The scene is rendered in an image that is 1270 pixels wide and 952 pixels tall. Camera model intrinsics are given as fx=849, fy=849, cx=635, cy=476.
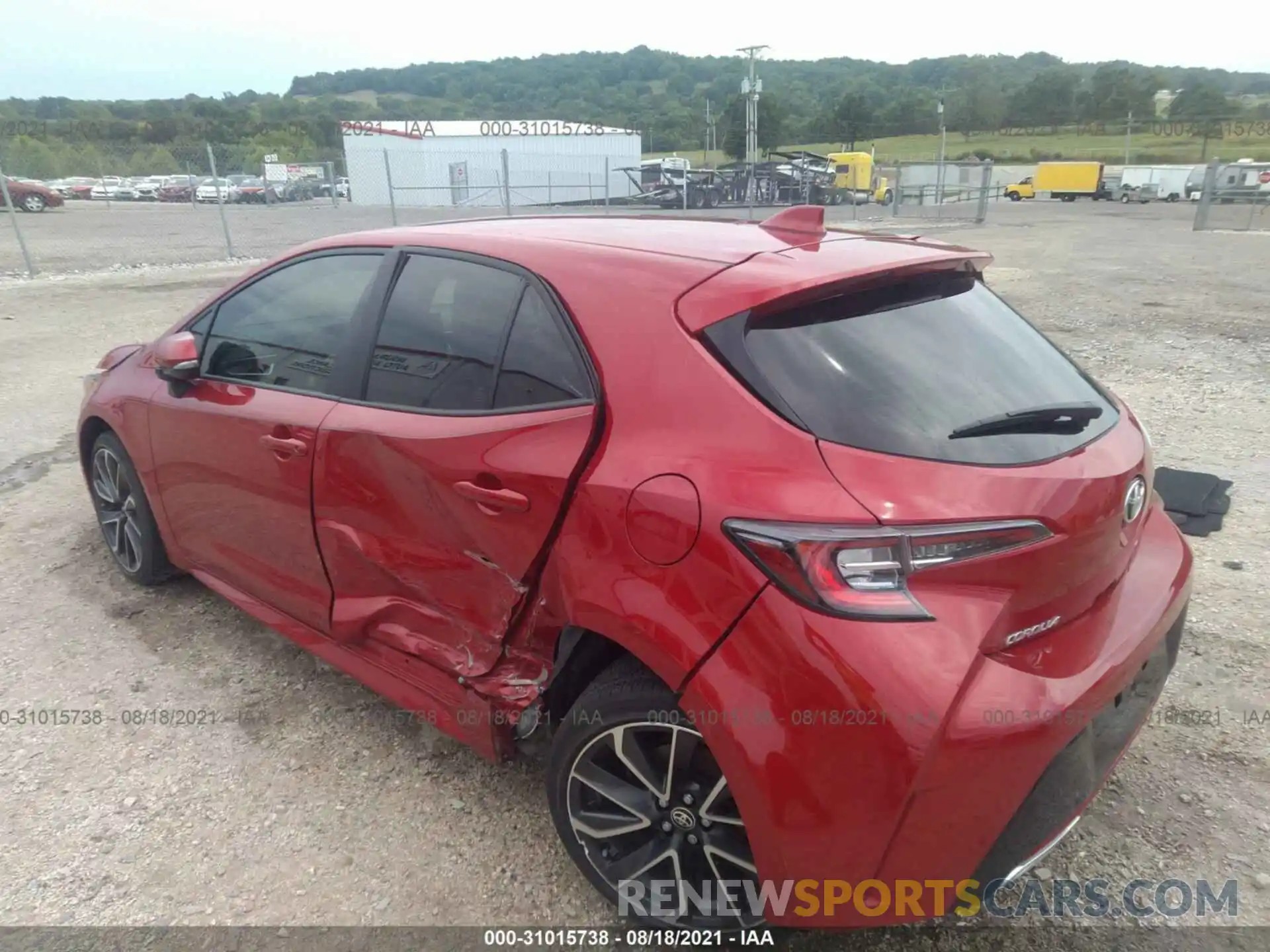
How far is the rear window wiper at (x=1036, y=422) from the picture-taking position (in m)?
1.88

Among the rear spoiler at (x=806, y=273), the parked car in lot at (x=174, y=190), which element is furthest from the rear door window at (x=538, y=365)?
the parked car in lot at (x=174, y=190)

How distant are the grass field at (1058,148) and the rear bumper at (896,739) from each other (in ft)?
195

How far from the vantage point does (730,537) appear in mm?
1753

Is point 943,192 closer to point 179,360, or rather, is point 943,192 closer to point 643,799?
point 179,360

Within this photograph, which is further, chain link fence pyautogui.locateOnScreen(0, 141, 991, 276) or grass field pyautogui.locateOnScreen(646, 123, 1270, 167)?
grass field pyautogui.locateOnScreen(646, 123, 1270, 167)

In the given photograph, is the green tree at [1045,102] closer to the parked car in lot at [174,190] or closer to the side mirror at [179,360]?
the parked car in lot at [174,190]

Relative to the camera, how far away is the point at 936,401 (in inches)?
75.5

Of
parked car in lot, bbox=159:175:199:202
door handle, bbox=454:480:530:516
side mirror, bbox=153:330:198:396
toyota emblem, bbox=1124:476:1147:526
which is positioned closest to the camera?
toyota emblem, bbox=1124:476:1147:526

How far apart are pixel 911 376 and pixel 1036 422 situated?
31cm

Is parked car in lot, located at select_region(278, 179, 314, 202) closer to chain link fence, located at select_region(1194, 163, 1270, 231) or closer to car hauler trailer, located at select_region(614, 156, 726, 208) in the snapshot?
car hauler trailer, located at select_region(614, 156, 726, 208)

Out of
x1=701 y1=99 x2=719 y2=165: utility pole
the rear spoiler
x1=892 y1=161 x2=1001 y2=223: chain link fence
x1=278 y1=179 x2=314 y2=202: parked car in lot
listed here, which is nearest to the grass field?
x1=701 y1=99 x2=719 y2=165: utility pole

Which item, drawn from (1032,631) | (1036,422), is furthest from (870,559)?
(1036,422)

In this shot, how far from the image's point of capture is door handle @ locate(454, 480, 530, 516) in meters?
2.15

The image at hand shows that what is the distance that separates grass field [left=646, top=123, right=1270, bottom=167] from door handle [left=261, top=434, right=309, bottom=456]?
58470mm
